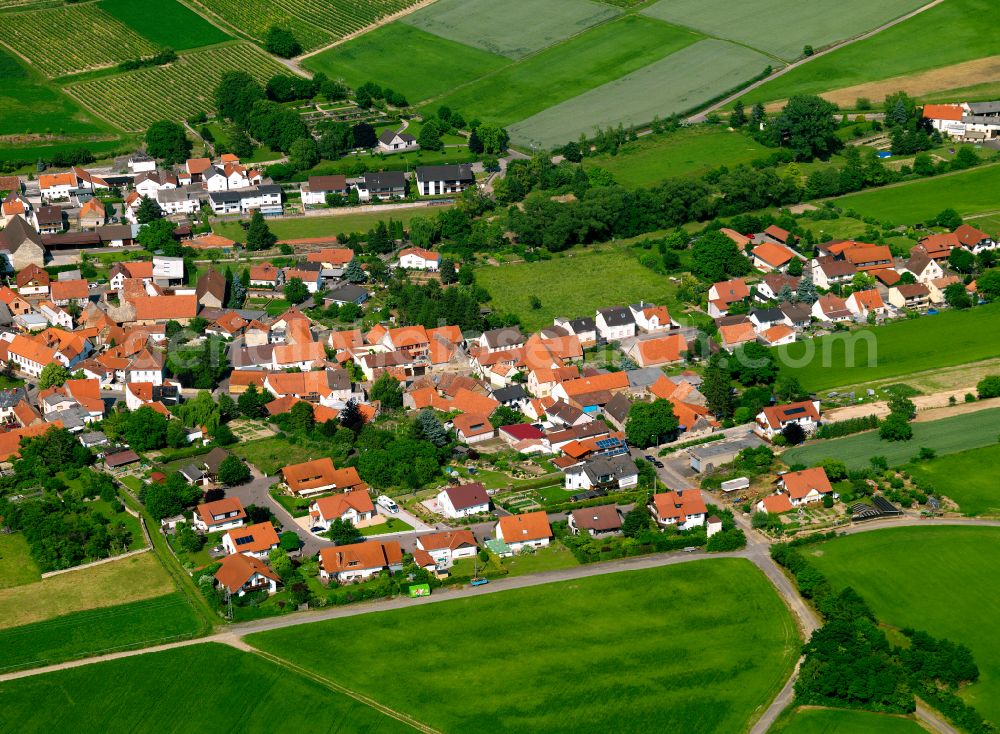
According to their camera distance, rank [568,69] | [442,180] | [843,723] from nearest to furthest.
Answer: [843,723], [442,180], [568,69]

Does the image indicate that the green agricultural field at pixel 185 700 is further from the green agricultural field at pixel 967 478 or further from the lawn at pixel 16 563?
the green agricultural field at pixel 967 478

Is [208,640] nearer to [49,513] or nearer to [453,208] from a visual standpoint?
[49,513]

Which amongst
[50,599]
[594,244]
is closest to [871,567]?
[50,599]

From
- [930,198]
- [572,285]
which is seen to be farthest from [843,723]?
[930,198]

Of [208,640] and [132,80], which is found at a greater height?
[132,80]

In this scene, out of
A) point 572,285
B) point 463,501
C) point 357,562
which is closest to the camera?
point 357,562

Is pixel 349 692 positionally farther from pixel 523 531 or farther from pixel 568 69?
pixel 568 69
